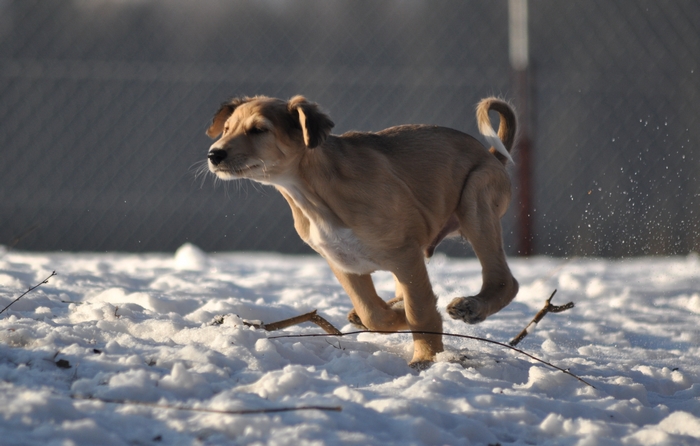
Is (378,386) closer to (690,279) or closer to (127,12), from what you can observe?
(690,279)

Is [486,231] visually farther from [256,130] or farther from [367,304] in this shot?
[256,130]

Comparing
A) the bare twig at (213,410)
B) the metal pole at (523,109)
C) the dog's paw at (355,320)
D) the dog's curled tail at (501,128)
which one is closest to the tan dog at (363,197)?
the dog's paw at (355,320)

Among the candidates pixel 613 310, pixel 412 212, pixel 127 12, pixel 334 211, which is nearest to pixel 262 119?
pixel 334 211

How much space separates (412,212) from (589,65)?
515 cm

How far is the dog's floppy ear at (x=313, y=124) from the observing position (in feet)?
8.85

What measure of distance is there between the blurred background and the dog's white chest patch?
14.4 ft

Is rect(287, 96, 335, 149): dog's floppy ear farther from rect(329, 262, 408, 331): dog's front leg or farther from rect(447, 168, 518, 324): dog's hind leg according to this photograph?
rect(447, 168, 518, 324): dog's hind leg

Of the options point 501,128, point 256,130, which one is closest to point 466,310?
point 256,130

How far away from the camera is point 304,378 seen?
2.10 meters

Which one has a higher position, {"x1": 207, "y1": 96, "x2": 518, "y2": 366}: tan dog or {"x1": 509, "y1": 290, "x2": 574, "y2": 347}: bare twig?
{"x1": 207, "y1": 96, "x2": 518, "y2": 366}: tan dog

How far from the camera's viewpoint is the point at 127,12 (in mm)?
7441

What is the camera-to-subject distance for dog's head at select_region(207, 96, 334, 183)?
8.96 feet

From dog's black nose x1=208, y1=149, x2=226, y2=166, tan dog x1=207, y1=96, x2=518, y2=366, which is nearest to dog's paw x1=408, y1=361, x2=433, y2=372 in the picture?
tan dog x1=207, y1=96, x2=518, y2=366

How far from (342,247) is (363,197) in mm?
213
